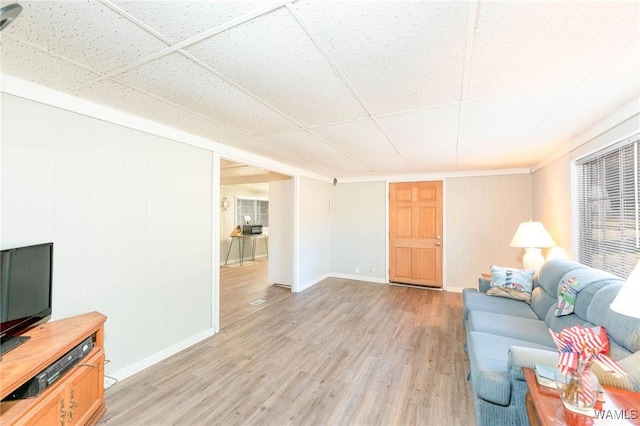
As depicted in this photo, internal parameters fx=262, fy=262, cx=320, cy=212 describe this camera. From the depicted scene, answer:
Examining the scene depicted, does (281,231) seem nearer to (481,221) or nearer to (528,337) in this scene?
(481,221)

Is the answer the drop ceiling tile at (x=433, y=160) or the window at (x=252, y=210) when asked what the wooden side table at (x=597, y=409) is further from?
the window at (x=252, y=210)

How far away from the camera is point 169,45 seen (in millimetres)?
1335

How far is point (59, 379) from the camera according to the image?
146 centimetres

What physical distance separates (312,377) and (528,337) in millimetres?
1785

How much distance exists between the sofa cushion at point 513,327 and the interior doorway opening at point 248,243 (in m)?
2.87

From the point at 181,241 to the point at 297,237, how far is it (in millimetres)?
2317

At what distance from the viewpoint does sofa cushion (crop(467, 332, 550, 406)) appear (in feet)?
5.08

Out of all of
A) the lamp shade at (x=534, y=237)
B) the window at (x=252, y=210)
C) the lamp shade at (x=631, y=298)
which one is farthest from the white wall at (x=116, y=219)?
the window at (x=252, y=210)

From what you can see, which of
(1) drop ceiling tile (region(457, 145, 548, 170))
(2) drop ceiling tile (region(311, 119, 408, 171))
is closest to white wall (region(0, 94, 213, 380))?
(2) drop ceiling tile (region(311, 119, 408, 171))

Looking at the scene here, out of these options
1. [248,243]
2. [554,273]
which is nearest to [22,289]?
[554,273]

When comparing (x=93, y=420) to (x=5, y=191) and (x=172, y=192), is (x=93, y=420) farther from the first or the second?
(x=172, y=192)

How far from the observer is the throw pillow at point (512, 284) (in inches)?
117

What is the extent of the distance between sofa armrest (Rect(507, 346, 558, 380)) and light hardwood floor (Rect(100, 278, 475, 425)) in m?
0.60

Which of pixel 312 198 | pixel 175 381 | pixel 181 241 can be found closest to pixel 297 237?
pixel 312 198
